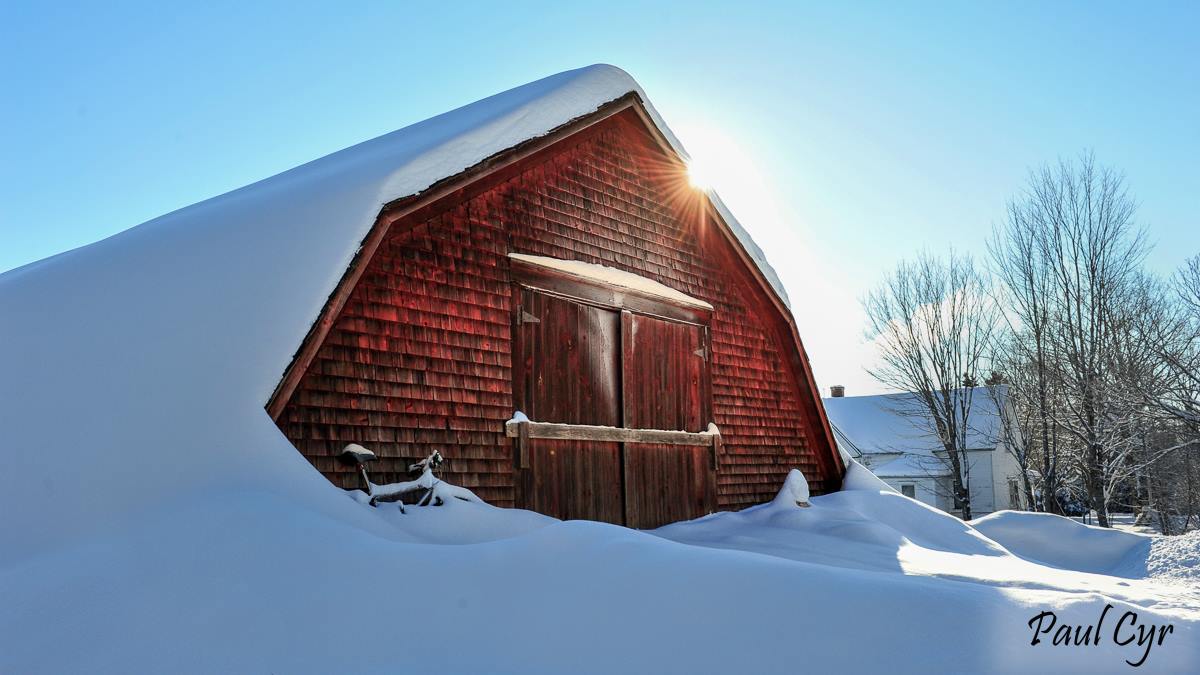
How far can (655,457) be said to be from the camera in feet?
31.1

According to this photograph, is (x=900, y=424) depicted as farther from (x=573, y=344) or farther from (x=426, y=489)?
(x=426, y=489)

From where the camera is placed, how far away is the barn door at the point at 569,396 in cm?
816

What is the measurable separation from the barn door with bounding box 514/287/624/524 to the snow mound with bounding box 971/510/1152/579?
6.00m

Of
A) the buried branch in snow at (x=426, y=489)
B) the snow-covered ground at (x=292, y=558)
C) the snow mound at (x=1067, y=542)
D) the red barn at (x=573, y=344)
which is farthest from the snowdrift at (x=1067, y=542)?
the buried branch in snow at (x=426, y=489)

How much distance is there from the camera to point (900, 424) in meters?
35.4

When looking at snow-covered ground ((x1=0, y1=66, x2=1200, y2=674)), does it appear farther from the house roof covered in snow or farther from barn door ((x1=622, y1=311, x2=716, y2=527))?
the house roof covered in snow

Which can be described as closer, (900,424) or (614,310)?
(614,310)

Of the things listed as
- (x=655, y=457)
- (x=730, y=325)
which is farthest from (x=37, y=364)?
(x=730, y=325)

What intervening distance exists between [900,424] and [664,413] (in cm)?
2821

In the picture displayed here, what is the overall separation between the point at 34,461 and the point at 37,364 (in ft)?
2.86

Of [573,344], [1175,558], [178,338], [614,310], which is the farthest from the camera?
[1175,558]

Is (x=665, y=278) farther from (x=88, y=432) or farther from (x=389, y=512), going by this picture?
(x=88, y=432)

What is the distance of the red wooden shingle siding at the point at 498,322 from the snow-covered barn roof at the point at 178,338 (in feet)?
1.75

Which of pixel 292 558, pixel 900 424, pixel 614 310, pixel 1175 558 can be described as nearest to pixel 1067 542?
pixel 1175 558
